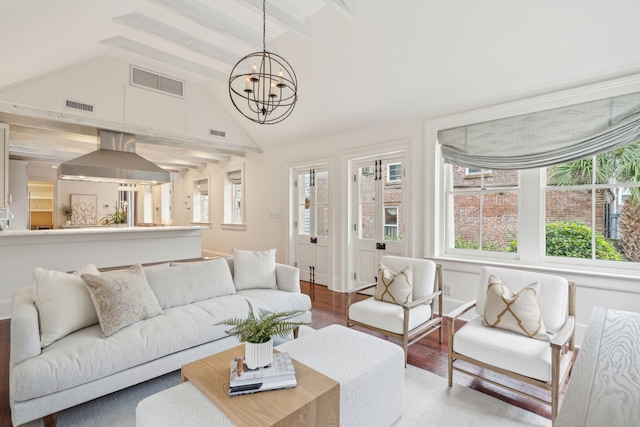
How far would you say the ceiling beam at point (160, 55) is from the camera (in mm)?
3605

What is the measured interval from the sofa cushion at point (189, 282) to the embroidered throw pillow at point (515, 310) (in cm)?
232

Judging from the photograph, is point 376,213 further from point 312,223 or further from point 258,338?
point 258,338

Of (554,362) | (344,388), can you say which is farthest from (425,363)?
(344,388)

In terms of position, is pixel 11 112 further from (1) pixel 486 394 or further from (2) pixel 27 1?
(1) pixel 486 394

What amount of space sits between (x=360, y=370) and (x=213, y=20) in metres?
3.55

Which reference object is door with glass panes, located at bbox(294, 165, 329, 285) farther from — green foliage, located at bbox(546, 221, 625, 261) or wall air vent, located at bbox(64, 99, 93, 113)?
wall air vent, located at bbox(64, 99, 93, 113)

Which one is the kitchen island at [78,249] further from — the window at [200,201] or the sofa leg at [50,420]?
the window at [200,201]

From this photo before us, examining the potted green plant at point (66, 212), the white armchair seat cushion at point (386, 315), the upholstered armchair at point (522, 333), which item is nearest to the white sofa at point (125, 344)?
the white armchair seat cushion at point (386, 315)

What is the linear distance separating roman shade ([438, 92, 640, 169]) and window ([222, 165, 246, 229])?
446cm

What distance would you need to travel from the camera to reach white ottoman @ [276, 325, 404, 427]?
5.14ft

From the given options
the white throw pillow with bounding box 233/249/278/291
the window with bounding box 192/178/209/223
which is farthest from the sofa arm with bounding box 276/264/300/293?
the window with bounding box 192/178/209/223

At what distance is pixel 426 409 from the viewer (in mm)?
1979

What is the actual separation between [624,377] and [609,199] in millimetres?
2575

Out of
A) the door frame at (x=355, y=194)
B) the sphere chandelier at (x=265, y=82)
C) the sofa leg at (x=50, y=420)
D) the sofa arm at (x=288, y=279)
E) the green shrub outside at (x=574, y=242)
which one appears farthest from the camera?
the door frame at (x=355, y=194)
